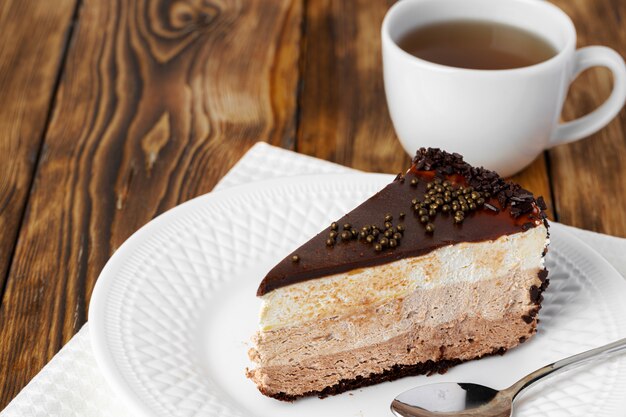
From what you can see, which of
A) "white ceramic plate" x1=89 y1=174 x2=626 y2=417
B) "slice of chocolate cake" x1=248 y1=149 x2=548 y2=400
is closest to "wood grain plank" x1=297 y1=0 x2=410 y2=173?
"white ceramic plate" x1=89 y1=174 x2=626 y2=417

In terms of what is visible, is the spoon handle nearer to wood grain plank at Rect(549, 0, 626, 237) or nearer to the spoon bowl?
the spoon bowl

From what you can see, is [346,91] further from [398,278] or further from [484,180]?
[398,278]

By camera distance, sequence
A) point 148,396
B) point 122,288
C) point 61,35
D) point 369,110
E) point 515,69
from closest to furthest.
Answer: point 148,396 < point 122,288 < point 515,69 < point 369,110 < point 61,35

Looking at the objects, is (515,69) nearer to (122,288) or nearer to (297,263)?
(297,263)

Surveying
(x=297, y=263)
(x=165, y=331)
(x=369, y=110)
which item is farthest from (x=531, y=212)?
(x=369, y=110)

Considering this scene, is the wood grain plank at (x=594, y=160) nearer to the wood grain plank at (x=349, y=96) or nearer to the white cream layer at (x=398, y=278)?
the wood grain plank at (x=349, y=96)

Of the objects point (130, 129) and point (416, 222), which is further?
point (130, 129)

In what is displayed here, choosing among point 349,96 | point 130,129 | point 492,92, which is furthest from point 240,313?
point 349,96
